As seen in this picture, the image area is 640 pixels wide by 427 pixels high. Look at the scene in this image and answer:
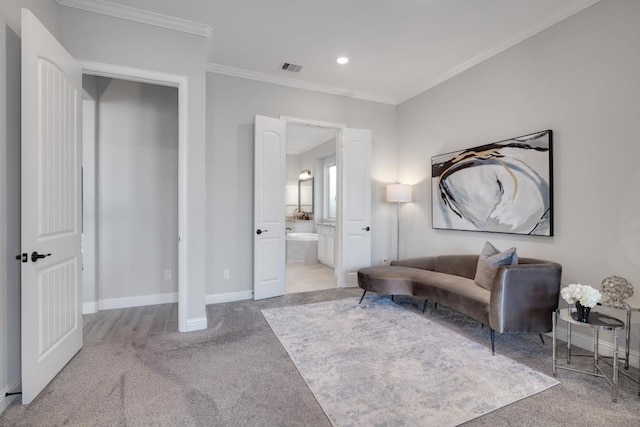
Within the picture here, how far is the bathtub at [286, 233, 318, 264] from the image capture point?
663 cm

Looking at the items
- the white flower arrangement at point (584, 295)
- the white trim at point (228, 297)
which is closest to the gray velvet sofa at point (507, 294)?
the white flower arrangement at point (584, 295)

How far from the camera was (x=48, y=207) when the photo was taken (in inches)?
78.9

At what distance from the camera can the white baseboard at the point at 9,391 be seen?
176 centimetres

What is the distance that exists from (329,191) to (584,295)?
5.62 m

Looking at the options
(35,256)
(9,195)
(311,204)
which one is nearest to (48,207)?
(9,195)

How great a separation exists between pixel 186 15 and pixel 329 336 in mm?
3135

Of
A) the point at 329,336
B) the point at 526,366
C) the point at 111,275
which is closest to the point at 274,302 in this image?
the point at 329,336

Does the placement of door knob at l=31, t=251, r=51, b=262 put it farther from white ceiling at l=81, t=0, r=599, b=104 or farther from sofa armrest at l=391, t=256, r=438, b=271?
sofa armrest at l=391, t=256, r=438, b=271

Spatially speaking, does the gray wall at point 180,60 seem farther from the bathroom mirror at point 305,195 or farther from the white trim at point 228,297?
the bathroom mirror at point 305,195

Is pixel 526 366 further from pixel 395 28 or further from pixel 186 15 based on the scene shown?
pixel 186 15

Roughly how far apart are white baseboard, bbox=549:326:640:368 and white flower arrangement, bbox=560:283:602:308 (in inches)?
32.1

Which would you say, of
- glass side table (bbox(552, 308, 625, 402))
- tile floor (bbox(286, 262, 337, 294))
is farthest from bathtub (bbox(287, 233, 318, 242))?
glass side table (bbox(552, 308, 625, 402))

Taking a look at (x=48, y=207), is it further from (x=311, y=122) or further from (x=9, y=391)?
(x=311, y=122)

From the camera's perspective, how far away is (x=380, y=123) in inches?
189
